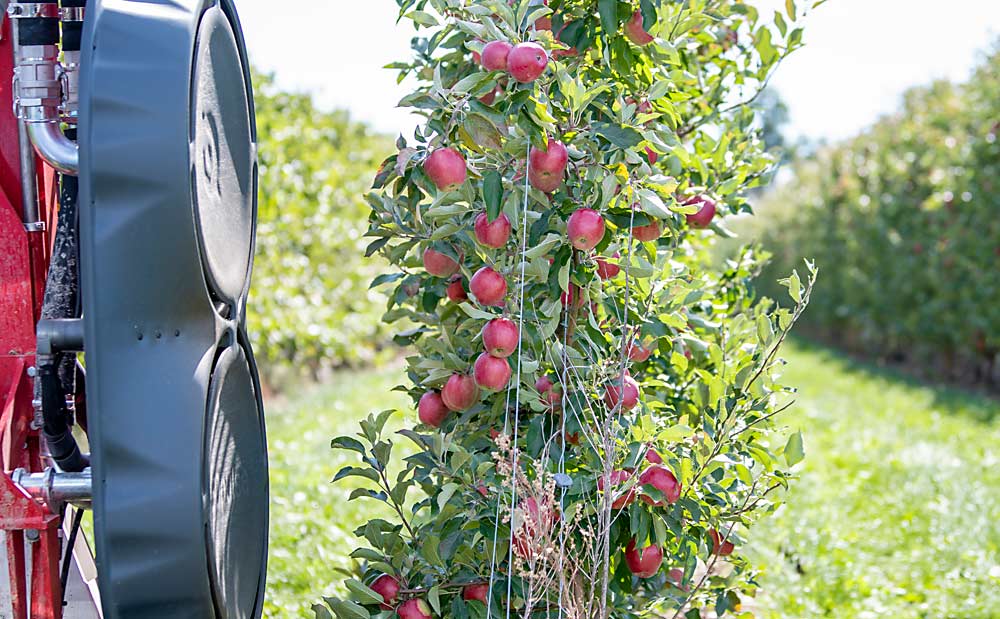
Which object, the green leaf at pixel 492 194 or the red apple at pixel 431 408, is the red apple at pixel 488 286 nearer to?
the green leaf at pixel 492 194

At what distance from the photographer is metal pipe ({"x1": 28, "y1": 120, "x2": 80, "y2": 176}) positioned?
1590 millimetres

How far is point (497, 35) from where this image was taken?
1874 millimetres

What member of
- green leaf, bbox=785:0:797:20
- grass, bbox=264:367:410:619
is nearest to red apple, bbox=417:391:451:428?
grass, bbox=264:367:410:619

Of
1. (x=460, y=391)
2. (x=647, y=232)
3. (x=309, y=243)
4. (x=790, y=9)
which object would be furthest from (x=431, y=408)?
(x=309, y=243)

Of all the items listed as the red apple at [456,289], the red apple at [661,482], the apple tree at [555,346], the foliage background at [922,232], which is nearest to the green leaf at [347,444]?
the apple tree at [555,346]

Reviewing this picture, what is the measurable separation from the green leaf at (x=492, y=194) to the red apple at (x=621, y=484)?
0.57m

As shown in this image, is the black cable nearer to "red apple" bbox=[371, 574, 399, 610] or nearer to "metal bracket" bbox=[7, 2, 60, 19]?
"red apple" bbox=[371, 574, 399, 610]

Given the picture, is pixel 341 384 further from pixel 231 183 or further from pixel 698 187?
pixel 231 183

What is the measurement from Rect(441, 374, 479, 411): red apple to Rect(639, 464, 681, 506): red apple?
41 cm

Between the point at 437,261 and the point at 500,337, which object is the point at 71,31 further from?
the point at 500,337

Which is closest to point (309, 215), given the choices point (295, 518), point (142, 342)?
point (295, 518)

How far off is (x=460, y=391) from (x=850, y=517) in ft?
11.1

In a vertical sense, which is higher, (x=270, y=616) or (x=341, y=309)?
(x=270, y=616)

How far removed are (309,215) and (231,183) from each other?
759 cm
